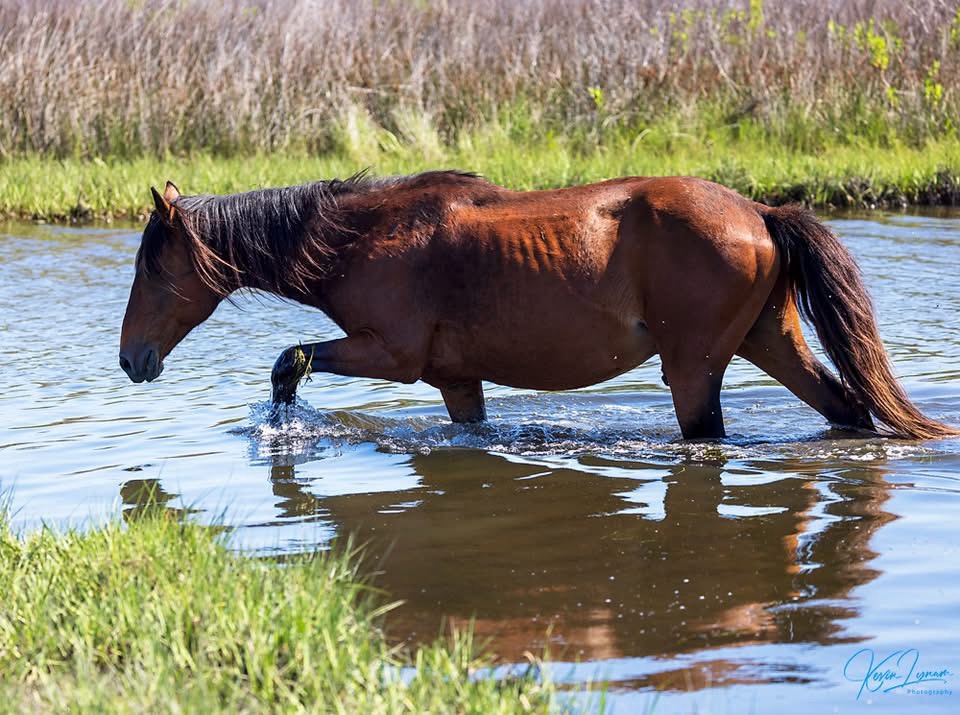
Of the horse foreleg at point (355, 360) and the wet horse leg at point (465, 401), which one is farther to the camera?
the wet horse leg at point (465, 401)

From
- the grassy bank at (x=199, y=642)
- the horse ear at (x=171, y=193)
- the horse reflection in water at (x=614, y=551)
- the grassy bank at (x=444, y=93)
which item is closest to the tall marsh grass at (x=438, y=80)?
the grassy bank at (x=444, y=93)

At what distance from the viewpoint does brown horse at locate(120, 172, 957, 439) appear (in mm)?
5777

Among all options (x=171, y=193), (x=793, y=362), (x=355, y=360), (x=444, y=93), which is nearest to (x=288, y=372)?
(x=355, y=360)

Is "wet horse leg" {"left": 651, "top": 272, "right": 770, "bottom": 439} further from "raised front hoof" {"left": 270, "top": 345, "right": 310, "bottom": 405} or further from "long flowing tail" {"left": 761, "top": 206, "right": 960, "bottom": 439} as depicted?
"raised front hoof" {"left": 270, "top": 345, "right": 310, "bottom": 405}

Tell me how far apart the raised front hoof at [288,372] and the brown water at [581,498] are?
0.22 metres

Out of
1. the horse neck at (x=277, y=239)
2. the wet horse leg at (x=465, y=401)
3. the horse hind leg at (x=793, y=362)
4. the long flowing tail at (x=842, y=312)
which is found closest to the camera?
the long flowing tail at (x=842, y=312)

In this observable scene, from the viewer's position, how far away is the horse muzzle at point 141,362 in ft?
20.6

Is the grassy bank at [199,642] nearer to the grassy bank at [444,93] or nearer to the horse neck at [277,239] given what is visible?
the horse neck at [277,239]

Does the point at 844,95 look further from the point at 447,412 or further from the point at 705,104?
the point at 447,412

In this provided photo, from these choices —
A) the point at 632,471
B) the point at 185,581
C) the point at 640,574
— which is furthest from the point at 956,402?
the point at 185,581

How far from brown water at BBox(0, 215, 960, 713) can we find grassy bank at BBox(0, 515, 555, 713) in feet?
1.23

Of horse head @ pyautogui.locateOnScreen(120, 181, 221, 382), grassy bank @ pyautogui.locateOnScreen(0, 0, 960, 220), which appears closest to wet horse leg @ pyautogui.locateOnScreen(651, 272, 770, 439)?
horse head @ pyautogui.locateOnScreen(120, 181, 221, 382)
